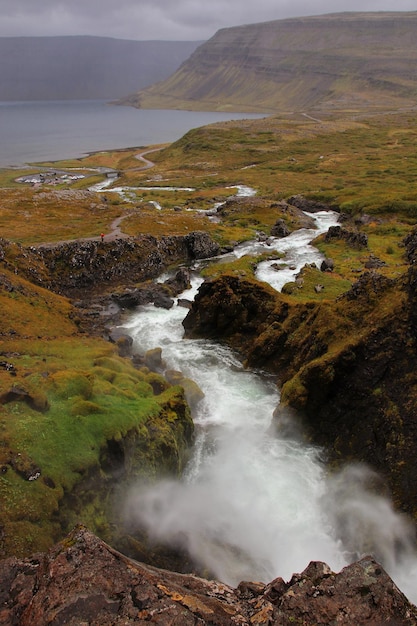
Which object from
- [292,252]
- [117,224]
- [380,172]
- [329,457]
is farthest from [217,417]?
[380,172]

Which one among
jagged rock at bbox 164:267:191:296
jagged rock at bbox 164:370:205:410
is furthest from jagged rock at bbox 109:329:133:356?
jagged rock at bbox 164:267:191:296

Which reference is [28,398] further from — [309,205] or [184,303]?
[309,205]

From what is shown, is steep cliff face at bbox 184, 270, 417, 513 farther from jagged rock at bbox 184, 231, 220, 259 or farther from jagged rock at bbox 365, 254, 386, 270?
jagged rock at bbox 184, 231, 220, 259

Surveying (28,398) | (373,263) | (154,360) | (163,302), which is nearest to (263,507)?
(28,398)

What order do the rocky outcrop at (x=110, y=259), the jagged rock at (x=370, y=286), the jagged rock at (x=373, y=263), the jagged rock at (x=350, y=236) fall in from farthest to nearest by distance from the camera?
1. the jagged rock at (x=350, y=236)
2. the jagged rock at (x=373, y=263)
3. the rocky outcrop at (x=110, y=259)
4. the jagged rock at (x=370, y=286)

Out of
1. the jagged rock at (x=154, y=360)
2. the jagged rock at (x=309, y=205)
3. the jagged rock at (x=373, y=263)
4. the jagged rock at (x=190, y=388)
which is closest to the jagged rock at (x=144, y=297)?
the jagged rock at (x=154, y=360)

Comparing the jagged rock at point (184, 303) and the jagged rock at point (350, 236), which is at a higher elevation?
the jagged rock at point (350, 236)

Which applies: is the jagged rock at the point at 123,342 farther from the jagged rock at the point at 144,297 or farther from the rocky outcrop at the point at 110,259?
the rocky outcrop at the point at 110,259

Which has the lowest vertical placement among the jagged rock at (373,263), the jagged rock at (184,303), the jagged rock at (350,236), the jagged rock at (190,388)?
the jagged rock at (184,303)
